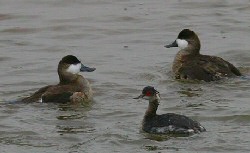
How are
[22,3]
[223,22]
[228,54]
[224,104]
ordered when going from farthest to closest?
[22,3] → [223,22] → [228,54] → [224,104]

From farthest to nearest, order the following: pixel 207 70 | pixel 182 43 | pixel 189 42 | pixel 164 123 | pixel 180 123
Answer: pixel 182 43, pixel 189 42, pixel 207 70, pixel 164 123, pixel 180 123

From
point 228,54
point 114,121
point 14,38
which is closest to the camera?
point 114,121

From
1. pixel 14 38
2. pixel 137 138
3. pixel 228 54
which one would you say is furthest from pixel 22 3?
pixel 137 138

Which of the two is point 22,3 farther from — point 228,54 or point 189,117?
point 189,117

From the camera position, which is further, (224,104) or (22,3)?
(22,3)

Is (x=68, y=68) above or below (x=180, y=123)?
above

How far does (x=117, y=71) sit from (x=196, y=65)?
5.48ft

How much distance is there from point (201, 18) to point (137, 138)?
37.6ft

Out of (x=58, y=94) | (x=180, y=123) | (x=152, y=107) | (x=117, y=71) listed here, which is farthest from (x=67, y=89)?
(x=180, y=123)

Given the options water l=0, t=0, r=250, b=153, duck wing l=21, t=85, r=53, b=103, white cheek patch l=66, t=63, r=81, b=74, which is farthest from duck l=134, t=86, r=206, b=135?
white cheek patch l=66, t=63, r=81, b=74

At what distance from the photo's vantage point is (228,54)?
69.3 feet

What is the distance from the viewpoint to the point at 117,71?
19.6 m

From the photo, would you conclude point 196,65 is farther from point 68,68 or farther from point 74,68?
point 68,68

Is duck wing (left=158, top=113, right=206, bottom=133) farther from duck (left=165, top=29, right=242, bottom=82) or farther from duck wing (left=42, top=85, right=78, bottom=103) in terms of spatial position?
duck (left=165, top=29, right=242, bottom=82)
